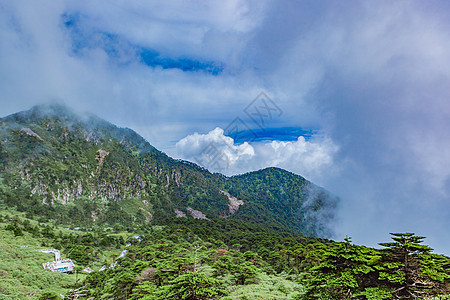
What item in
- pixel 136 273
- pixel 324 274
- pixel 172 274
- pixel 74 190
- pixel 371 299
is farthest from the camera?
pixel 74 190

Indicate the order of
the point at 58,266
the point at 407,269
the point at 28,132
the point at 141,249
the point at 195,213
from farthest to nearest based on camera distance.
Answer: the point at 195,213 < the point at 28,132 < the point at 58,266 < the point at 141,249 < the point at 407,269

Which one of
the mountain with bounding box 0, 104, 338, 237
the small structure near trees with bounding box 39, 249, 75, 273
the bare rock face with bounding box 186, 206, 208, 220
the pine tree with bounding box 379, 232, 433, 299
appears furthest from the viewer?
the bare rock face with bounding box 186, 206, 208, 220

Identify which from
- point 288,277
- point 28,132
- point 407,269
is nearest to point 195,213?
point 28,132

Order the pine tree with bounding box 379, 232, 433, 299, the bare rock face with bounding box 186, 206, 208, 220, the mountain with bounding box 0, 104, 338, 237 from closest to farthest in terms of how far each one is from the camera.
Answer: the pine tree with bounding box 379, 232, 433, 299
the mountain with bounding box 0, 104, 338, 237
the bare rock face with bounding box 186, 206, 208, 220

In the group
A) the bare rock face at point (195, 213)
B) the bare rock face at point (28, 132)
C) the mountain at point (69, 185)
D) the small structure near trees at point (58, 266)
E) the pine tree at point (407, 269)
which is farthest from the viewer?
the bare rock face at point (195, 213)

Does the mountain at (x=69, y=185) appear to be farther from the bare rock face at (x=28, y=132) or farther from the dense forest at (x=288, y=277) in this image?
the dense forest at (x=288, y=277)

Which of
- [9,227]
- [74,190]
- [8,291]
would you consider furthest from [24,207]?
[8,291]

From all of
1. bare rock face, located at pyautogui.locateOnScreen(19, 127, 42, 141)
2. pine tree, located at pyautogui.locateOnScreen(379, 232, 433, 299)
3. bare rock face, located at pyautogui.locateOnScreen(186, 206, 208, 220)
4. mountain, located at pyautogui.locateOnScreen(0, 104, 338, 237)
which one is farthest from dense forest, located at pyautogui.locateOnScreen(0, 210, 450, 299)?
bare rock face, located at pyautogui.locateOnScreen(19, 127, 42, 141)

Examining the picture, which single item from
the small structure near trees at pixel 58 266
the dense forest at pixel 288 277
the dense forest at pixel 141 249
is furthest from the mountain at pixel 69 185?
the dense forest at pixel 288 277

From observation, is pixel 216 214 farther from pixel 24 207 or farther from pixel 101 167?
pixel 24 207

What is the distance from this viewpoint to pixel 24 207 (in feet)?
377

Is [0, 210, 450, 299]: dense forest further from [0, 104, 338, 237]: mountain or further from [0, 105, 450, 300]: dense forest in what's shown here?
[0, 104, 338, 237]: mountain

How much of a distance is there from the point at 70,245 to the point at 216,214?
129 m

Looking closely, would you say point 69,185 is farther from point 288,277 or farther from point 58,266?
point 288,277
